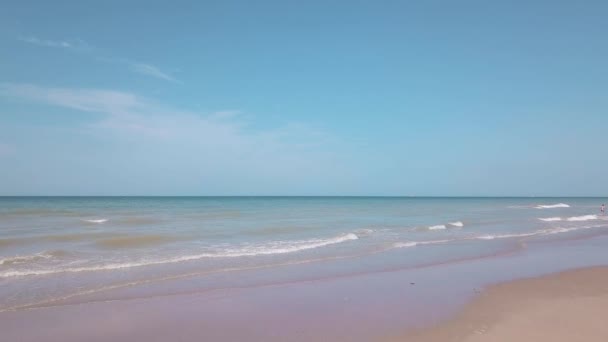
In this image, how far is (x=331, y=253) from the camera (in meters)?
14.4

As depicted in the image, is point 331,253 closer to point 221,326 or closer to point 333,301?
point 333,301

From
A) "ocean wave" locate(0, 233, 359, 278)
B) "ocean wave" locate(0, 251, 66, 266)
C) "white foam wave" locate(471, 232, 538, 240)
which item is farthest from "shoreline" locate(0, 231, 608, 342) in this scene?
"white foam wave" locate(471, 232, 538, 240)

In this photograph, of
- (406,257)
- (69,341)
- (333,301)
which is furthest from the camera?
(406,257)

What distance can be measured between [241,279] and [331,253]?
194 inches

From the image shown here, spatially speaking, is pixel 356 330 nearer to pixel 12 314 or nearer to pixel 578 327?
pixel 578 327

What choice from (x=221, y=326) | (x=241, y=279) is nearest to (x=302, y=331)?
(x=221, y=326)

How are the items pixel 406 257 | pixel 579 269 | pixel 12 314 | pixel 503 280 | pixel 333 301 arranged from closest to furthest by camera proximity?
pixel 12 314, pixel 333 301, pixel 503 280, pixel 579 269, pixel 406 257

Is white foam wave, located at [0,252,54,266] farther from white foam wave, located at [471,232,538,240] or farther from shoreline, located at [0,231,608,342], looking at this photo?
white foam wave, located at [471,232,538,240]

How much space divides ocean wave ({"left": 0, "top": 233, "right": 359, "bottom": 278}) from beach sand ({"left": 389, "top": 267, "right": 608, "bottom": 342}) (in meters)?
7.85

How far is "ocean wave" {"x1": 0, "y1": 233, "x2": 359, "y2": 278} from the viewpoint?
35.3ft

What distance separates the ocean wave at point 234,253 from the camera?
1077 centimetres

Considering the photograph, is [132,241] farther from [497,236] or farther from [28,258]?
[497,236]

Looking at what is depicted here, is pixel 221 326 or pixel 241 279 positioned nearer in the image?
pixel 221 326

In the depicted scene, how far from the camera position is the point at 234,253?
14.2 m
